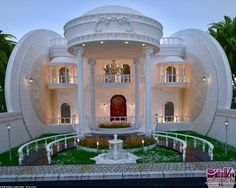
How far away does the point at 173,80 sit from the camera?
899 inches

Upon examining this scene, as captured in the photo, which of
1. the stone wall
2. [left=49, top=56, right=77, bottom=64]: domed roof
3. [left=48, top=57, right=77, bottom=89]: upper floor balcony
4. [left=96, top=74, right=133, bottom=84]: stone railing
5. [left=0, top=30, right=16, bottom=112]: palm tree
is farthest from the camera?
[left=96, top=74, right=133, bottom=84]: stone railing

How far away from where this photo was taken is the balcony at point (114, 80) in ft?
71.7

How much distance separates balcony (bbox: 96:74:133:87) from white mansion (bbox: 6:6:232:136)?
6 centimetres

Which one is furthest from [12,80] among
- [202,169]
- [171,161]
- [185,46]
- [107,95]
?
Answer: [185,46]

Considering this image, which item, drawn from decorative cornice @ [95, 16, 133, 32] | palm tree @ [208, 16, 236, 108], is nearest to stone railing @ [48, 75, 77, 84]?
decorative cornice @ [95, 16, 133, 32]

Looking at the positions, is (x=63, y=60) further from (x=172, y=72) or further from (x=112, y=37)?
(x=172, y=72)

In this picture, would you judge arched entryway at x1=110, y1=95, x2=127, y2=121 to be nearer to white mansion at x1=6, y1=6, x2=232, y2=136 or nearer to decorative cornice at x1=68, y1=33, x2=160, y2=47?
white mansion at x1=6, y1=6, x2=232, y2=136

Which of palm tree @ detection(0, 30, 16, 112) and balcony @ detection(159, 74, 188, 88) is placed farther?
balcony @ detection(159, 74, 188, 88)

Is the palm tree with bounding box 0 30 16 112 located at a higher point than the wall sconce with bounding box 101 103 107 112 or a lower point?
higher

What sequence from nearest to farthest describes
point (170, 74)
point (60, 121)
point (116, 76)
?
point (116, 76) < point (170, 74) < point (60, 121)

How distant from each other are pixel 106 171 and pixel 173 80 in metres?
15.1

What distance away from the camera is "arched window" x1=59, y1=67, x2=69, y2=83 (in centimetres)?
2209

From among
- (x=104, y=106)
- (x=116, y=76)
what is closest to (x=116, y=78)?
(x=116, y=76)

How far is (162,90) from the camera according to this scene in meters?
23.0
